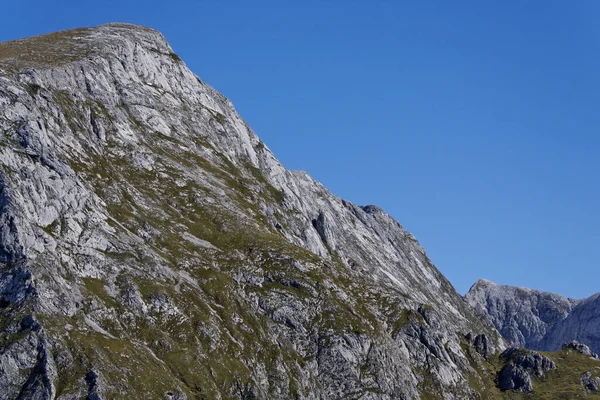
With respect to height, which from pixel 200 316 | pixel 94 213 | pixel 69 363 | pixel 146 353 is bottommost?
pixel 69 363

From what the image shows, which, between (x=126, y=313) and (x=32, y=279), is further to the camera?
(x=126, y=313)

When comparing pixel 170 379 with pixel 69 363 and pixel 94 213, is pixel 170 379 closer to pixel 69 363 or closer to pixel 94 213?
pixel 69 363

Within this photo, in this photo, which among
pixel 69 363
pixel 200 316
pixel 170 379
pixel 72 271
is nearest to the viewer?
pixel 69 363

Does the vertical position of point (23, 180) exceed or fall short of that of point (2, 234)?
it exceeds it

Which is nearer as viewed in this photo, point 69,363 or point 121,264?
point 69,363

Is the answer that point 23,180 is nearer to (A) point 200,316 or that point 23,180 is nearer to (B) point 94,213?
(B) point 94,213

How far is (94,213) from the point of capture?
648 feet

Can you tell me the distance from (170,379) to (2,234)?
157 feet

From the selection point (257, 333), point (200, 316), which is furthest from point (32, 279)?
point (257, 333)

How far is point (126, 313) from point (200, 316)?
1889cm

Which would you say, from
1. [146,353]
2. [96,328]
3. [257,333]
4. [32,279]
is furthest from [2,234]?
[257,333]

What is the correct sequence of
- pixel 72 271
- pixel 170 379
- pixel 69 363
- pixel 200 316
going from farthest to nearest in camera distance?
pixel 200 316
pixel 72 271
pixel 170 379
pixel 69 363

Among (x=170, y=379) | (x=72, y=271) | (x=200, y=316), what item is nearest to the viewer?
(x=170, y=379)

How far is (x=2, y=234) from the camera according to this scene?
171 meters
